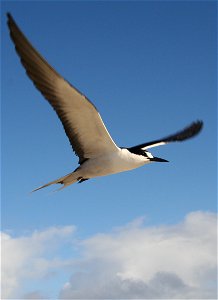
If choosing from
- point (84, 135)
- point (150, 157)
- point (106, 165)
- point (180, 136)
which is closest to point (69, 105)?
point (84, 135)

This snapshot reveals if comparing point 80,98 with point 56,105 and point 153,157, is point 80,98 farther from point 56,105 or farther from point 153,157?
point 153,157

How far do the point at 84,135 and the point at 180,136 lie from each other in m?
4.75

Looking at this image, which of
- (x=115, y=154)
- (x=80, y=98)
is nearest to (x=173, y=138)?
(x=115, y=154)

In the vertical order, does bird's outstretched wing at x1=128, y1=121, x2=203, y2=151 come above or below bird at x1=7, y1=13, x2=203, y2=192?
below

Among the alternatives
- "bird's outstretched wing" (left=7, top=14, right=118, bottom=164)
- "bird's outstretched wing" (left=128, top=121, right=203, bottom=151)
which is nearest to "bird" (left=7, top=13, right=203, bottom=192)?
"bird's outstretched wing" (left=7, top=14, right=118, bottom=164)

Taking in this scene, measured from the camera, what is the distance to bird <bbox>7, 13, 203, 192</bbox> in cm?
1059

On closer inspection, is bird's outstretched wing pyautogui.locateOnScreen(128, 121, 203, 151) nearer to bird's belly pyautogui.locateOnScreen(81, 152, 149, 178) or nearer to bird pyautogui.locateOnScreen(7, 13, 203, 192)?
bird pyautogui.locateOnScreen(7, 13, 203, 192)

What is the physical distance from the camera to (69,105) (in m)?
11.3

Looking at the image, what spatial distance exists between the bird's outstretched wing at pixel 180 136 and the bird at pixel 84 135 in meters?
0.79

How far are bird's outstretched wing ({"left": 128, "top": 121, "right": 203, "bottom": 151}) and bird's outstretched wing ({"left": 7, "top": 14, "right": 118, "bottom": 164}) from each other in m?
1.55

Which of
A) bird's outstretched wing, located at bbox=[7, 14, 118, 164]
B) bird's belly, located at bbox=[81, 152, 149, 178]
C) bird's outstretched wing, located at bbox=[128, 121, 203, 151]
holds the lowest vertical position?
bird's outstretched wing, located at bbox=[128, 121, 203, 151]

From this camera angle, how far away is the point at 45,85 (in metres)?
10.6

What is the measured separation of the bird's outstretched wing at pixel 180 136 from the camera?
14.0 m

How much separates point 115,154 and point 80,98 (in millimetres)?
1803
